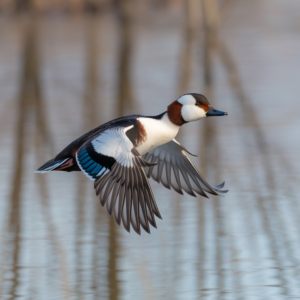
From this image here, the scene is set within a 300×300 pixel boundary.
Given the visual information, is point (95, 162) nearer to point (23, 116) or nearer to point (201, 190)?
point (201, 190)

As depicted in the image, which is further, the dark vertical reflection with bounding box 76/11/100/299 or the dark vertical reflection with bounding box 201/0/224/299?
the dark vertical reflection with bounding box 76/11/100/299

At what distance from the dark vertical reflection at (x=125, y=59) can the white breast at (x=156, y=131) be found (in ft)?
19.9

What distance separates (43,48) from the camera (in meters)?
18.2

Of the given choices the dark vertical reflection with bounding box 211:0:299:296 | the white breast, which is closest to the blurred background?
the dark vertical reflection with bounding box 211:0:299:296

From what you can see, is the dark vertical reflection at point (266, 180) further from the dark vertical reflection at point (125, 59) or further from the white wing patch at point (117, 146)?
the dark vertical reflection at point (125, 59)

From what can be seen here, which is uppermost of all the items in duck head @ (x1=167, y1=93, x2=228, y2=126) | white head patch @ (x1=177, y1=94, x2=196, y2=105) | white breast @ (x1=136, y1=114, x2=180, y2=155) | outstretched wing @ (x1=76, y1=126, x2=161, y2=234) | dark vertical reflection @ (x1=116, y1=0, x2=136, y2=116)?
dark vertical reflection @ (x1=116, y1=0, x2=136, y2=116)

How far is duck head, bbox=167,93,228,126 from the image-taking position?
4.82m

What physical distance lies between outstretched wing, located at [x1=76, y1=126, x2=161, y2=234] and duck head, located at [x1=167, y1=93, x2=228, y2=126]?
329 millimetres

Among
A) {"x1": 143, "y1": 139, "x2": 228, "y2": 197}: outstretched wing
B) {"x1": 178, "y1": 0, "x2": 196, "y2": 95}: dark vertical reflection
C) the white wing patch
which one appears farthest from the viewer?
{"x1": 178, "y1": 0, "x2": 196, "y2": 95}: dark vertical reflection

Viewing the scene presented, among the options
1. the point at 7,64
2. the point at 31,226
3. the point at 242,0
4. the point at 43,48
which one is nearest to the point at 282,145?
the point at 31,226

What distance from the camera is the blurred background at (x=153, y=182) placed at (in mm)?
5492

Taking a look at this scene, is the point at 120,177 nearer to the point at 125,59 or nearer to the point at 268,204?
the point at 268,204

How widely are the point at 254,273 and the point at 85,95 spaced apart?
25.2 ft

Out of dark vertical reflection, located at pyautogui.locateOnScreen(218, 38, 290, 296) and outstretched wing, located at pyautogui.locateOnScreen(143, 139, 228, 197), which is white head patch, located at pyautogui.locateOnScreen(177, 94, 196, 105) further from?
dark vertical reflection, located at pyautogui.locateOnScreen(218, 38, 290, 296)
